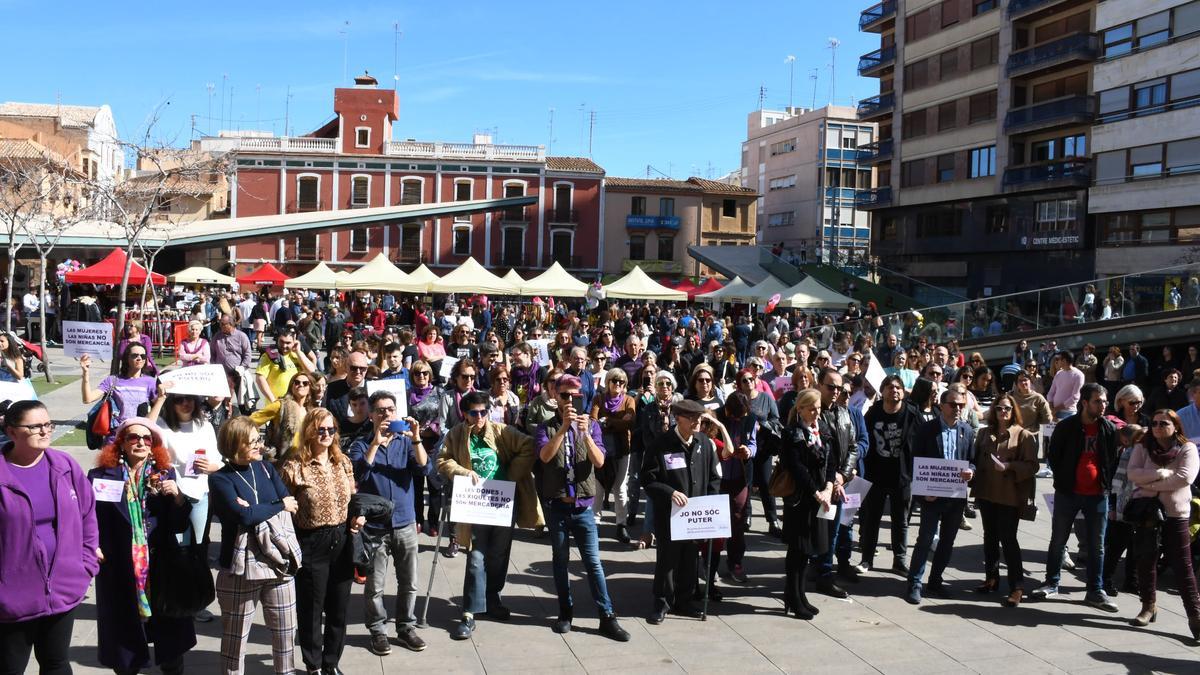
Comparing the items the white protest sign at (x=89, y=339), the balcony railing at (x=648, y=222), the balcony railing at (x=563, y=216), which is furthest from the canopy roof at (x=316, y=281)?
the balcony railing at (x=648, y=222)

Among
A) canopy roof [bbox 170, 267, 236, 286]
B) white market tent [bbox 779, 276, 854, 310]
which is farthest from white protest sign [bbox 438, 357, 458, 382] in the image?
canopy roof [bbox 170, 267, 236, 286]

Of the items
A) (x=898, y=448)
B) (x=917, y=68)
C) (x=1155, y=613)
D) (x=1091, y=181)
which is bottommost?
(x=1155, y=613)

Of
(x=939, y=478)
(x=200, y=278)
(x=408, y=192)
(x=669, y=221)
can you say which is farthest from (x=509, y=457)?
(x=669, y=221)

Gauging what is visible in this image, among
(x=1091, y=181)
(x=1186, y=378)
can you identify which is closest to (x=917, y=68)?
(x=1091, y=181)

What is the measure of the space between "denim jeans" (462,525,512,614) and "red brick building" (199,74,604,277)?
54788mm

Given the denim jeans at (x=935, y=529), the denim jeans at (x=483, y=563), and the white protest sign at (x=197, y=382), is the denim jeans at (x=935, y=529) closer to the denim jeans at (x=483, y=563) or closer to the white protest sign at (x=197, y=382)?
the denim jeans at (x=483, y=563)

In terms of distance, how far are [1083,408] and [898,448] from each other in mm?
1417

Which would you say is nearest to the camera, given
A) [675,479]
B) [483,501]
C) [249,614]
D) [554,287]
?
[249,614]

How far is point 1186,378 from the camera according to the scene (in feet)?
66.9

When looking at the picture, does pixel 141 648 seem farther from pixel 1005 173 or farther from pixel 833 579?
pixel 1005 173

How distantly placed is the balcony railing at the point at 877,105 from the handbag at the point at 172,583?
44910mm

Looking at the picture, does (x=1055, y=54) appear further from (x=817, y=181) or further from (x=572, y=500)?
(x=572, y=500)

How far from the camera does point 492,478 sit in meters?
6.81

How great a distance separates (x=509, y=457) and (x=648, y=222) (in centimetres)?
5722
